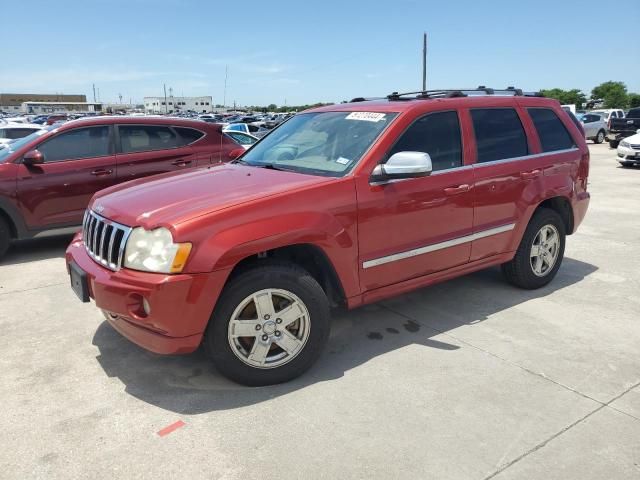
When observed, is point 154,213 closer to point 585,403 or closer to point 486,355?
point 486,355

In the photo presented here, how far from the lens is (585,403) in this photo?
304 centimetres

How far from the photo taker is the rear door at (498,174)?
166 inches

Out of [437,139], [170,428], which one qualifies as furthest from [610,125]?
[170,428]

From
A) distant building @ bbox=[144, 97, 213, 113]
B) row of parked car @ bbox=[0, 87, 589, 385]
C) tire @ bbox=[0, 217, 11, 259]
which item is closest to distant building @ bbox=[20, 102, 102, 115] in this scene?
distant building @ bbox=[144, 97, 213, 113]

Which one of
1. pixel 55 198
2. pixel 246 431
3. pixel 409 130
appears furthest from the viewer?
pixel 55 198

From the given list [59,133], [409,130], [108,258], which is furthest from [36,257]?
[409,130]

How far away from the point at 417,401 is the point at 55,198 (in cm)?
532

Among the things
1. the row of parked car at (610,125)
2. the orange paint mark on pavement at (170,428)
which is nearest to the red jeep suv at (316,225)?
the orange paint mark on pavement at (170,428)

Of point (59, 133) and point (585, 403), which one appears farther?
point (59, 133)

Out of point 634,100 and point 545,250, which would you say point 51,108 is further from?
point 545,250

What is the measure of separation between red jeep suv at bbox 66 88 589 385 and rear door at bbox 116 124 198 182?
2.98 m

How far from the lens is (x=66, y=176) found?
6.49 meters

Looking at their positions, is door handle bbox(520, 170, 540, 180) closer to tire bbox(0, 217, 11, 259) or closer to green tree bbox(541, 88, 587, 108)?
tire bbox(0, 217, 11, 259)

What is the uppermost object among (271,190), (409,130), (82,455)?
(409,130)
